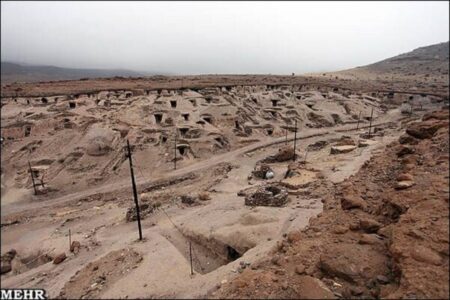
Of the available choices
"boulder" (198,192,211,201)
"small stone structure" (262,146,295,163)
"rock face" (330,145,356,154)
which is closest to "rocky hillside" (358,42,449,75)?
"rock face" (330,145,356,154)

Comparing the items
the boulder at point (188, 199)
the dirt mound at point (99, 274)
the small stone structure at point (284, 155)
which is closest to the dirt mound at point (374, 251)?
the dirt mound at point (99, 274)

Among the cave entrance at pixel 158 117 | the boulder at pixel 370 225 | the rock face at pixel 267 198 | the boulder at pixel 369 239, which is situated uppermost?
the cave entrance at pixel 158 117

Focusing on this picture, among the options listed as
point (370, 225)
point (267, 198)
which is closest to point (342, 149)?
point (267, 198)

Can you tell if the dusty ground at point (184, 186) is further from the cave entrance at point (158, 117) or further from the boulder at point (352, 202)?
the boulder at point (352, 202)

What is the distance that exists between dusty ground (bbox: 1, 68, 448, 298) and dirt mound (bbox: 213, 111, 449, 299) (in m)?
0.08

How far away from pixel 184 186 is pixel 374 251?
71.9 ft

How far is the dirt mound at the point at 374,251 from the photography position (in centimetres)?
902

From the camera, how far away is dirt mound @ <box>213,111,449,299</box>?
9.02 metres

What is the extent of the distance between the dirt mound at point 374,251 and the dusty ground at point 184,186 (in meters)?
0.08

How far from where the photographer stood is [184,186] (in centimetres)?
3094

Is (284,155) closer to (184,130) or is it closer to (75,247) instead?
(184,130)

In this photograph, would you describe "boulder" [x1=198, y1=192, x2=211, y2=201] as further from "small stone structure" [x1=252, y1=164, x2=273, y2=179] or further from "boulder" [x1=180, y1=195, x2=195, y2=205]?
"small stone structure" [x1=252, y1=164, x2=273, y2=179]

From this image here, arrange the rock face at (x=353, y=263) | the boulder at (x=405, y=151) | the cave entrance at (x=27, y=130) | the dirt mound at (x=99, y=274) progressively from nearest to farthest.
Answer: the rock face at (x=353, y=263)
the dirt mound at (x=99, y=274)
the boulder at (x=405, y=151)
the cave entrance at (x=27, y=130)

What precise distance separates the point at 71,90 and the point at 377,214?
46.1m
